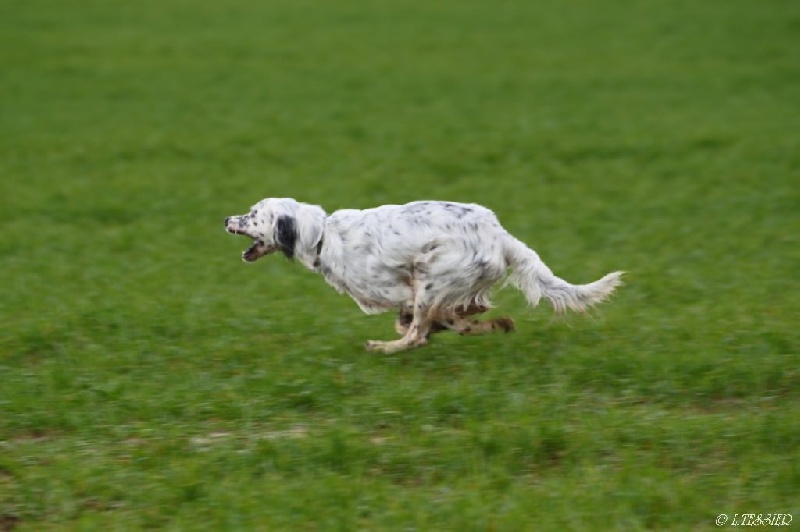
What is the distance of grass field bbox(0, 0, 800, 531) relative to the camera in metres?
5.86

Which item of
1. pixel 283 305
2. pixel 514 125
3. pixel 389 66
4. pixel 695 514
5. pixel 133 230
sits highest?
pixel 389 66

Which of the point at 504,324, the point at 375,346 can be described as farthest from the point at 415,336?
the point at 504,324

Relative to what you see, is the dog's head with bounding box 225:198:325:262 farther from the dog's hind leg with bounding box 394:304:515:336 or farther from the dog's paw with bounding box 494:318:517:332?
the dog's paw with bounding box 494:318:517:332

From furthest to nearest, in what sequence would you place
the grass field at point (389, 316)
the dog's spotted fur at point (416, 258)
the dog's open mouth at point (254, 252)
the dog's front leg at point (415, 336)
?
1. the dog's open mouth at point (254, 252)
2. the dog's front leg at point (415, 336)
3. the dog's spotted fur at point (416, 258)
4. the grass field at point (389, 316)

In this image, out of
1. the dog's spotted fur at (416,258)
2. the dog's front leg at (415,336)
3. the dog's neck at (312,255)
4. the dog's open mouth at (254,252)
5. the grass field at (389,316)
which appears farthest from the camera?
the dog's open mouth at (254,252)

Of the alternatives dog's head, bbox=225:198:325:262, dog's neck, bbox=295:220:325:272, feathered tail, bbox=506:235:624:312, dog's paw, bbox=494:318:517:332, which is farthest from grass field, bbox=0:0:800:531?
dog's head, bbox=225:198:325:262

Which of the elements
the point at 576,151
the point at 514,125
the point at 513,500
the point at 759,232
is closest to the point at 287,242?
the point at 513,500

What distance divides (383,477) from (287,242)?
2538 millimetres

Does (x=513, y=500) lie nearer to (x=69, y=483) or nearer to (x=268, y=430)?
(x=268, y=430)

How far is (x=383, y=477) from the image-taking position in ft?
19.7

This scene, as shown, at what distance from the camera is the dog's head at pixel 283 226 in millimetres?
8047

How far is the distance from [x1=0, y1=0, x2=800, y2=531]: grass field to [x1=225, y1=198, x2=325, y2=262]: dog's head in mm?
777

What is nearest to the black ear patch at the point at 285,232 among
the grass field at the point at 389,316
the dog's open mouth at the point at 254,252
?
the dog's open mouth at the point at 254,252

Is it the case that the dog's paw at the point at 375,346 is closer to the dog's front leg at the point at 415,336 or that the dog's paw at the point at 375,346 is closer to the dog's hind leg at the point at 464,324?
the dog's front leg at the point at 415,336
